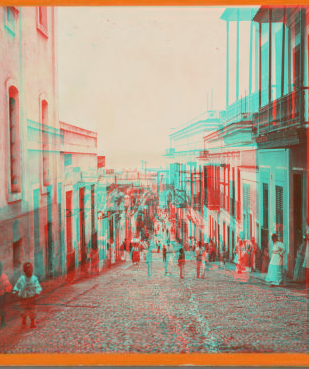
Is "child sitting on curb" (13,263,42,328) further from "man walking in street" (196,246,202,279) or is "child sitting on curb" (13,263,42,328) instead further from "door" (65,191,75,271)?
"man walking in street" (196,246,202,279)

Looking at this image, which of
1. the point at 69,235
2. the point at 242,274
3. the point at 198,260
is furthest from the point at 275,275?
the point at 69,235

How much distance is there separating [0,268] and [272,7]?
3.98m

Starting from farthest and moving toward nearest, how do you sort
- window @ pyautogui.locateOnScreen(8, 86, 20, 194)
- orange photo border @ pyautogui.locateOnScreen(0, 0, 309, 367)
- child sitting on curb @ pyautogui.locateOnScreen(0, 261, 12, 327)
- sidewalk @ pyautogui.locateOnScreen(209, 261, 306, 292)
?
sidewalk @ pyautogui.locateOnScreen(209, 261, 306, 292) → window @ pyautogui.locateOnScreen(8, 86, 20, 194) → child sitting on curb @ pyautogui.locateOnScreen(0, 261, 12, 327) → orange photo border @ pyautogui.locateOnScreen(0, 0, 309, 367)

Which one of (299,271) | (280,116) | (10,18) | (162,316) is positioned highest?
(10,18)

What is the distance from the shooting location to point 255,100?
3795mm

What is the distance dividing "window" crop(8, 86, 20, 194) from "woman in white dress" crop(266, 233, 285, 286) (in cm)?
287

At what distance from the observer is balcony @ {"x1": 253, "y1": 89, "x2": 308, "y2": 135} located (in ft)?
12.1

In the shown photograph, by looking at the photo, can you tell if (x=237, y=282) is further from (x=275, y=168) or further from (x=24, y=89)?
(x=24, y=89)

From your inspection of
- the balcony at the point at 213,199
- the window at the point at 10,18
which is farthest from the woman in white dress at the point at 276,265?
the window at the point at 10,18

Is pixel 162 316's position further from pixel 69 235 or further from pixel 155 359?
pixel 69 235

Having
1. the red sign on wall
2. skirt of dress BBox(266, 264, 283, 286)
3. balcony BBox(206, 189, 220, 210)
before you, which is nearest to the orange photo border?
skirt of dress BBox(266, 264, 283, 286)

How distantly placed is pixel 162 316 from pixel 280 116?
101 inches

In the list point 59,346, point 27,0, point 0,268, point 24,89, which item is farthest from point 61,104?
point 59,346

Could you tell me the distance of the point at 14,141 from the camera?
3.49m
